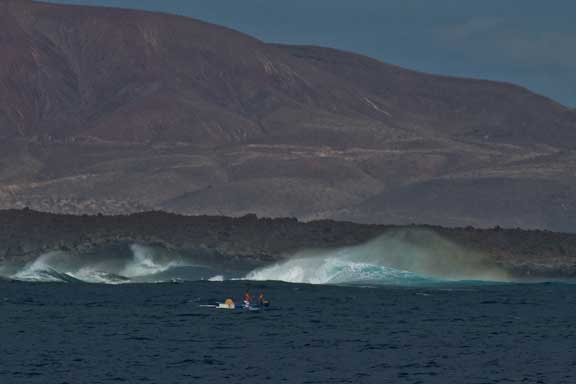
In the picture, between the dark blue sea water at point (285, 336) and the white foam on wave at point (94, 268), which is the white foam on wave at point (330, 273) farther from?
the dark blue sea water at point (285, 336)

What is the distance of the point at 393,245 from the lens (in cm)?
13475

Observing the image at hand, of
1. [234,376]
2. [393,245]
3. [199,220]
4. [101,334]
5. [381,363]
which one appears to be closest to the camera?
[234,376]

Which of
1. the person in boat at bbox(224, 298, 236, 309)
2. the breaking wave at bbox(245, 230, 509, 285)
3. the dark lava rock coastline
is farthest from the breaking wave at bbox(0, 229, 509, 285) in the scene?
the person in boat at bbox(224, 298, 236, 309)

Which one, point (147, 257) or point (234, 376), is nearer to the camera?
point (234, 376)

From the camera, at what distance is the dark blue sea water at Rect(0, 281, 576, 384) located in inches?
2441

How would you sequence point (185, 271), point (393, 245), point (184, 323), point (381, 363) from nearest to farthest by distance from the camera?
point (381, 363)
point (184, 323)
point (185, 271)
point (393, 245)

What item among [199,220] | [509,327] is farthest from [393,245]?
[509,327]

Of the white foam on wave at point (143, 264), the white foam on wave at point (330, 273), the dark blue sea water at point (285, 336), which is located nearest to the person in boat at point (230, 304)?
the dark blue sea water at point (285, 336)

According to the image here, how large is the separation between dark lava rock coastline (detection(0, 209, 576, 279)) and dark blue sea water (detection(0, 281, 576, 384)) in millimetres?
20697

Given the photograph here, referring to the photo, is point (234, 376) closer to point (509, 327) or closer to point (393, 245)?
point (509, 327)

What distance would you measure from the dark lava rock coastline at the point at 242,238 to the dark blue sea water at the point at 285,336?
67.9 feet

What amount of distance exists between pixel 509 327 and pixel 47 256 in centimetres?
4918

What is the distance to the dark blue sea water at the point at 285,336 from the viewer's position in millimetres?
62000

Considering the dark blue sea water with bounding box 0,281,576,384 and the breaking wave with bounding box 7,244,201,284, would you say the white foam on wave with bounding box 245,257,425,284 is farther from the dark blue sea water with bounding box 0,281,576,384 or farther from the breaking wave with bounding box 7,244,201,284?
the dark blue sea water with bounding box 0,281,576,384
